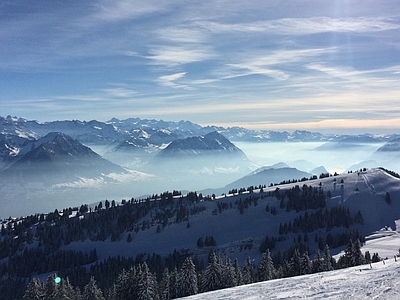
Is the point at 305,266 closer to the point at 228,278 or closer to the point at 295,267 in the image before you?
the point at 295,267

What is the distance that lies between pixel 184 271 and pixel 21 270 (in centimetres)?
15164

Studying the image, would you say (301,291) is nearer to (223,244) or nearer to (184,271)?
(184,271)

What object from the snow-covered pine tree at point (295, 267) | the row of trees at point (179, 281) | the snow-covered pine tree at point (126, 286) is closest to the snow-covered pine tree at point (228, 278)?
the row of trees at point (179, 281)

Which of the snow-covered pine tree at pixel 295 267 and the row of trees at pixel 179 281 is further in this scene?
the snow-covered pine tree at pixel 295 267

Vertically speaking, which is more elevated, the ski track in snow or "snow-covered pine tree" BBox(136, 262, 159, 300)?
the ski track in snow

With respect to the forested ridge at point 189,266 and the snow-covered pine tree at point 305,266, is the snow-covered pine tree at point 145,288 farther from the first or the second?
the snow-covered pine tree at point 305,266

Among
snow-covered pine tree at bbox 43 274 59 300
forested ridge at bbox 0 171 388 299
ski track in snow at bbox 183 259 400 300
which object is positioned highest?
ski track in snow at bbox 183 259 400 300

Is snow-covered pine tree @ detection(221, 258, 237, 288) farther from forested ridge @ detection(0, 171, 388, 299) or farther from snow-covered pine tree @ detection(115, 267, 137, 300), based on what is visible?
snow-covered pine tree @ detection(115, 267, 137, 300)

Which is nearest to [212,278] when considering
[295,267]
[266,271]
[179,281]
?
[179,281]

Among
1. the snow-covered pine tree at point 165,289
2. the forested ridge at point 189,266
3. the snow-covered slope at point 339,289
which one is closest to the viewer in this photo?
the snow-covered slope at point 339,289

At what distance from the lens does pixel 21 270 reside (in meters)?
191

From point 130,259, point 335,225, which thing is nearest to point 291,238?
point 335,225

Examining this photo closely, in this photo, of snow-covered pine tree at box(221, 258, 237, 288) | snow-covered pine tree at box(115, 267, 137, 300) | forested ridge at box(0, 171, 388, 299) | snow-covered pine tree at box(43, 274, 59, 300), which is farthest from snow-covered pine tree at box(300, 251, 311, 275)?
snow-covered pine tree at box(43, 274, 59, 300)

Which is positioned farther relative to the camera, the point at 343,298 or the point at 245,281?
the point at 245,281
